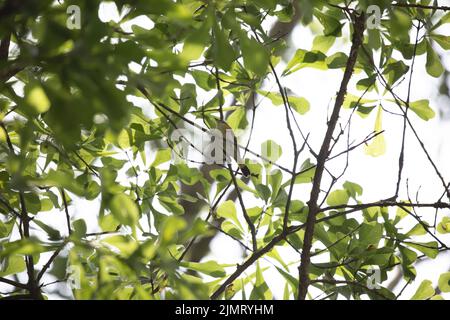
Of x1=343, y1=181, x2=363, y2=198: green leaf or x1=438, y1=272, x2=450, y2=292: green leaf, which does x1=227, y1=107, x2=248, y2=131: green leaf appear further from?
x1=438, y1=272, x2=450, y2=292: green leaf

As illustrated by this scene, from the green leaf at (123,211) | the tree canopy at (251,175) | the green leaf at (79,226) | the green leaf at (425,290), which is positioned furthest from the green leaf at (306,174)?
the green leaf at (123,211)

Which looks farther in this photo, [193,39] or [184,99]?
[184,99]

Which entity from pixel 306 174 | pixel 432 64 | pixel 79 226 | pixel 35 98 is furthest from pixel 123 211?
pixel 432 64

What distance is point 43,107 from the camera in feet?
1.62

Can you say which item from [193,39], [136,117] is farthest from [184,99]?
[193,39]

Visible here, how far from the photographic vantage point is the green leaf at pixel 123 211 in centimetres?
51

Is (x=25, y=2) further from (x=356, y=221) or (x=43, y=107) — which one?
(x=356, y=221)

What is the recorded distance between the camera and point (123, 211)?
1.78 feet

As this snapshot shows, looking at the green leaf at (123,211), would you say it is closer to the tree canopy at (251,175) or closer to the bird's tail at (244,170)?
the tree canopy at (251,175)

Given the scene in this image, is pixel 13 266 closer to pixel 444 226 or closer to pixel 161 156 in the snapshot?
pixel 161 156
